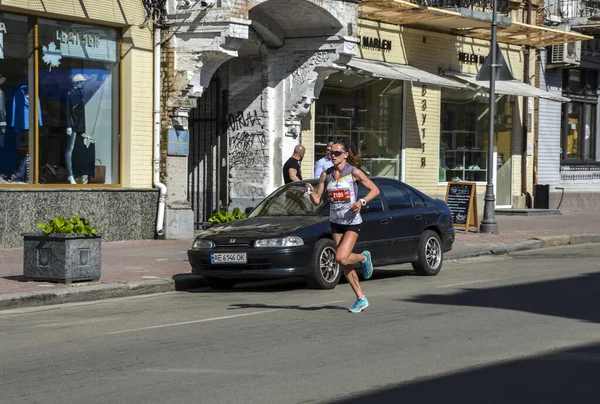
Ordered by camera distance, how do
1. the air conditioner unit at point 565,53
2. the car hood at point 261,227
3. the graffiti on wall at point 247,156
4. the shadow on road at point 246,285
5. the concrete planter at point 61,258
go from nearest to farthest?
the concrete planter at point 61,258 → the car hood at point 261,227 → the shadow on road at point 246,285 → the graffiti on wall at point 247,156 → the air conditioner unit at point 565,53

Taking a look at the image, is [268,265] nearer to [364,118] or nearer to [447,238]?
[447,238]

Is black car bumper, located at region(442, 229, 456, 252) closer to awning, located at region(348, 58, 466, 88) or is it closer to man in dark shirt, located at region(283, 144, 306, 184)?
man in dark shirt, located at region(283, 144, 306, 184)

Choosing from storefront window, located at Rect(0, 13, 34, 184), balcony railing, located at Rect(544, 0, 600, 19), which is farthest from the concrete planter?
balcony railing, located at Rect(544, 0, 600, 19)

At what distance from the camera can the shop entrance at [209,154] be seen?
925 inches

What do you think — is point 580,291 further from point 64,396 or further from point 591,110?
point 591,110

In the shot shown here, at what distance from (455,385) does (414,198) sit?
28.7 ft

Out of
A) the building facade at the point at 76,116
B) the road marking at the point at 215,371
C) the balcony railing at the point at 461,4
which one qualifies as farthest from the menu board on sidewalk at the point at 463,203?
the road marking at the point at 215,371

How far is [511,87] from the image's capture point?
3036 cm

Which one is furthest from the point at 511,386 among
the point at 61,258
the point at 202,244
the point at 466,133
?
the point at 466,133

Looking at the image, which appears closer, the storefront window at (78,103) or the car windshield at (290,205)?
the car windshield at (290,205)

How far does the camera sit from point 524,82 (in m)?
33.1

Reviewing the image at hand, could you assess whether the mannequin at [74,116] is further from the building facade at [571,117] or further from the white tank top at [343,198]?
the building facade at [571,117]

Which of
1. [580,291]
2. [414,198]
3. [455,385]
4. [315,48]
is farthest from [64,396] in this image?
[315,48]

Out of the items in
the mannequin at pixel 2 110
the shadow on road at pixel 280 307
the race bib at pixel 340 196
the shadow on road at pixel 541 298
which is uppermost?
the mannequin at pixel 2 110
